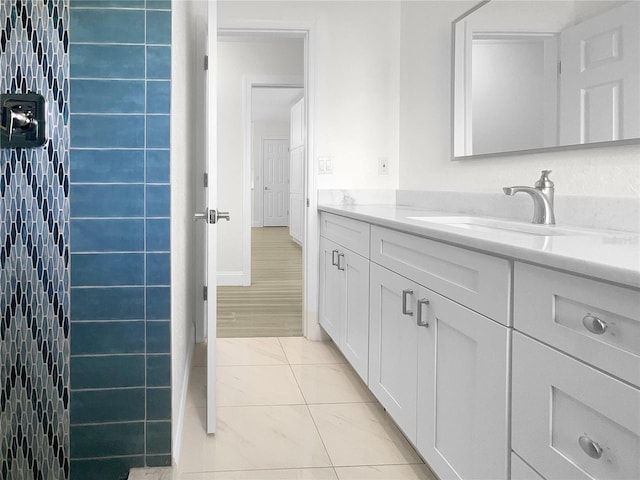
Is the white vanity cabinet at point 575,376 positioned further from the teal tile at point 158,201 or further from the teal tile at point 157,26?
the teal tile at point 157,26

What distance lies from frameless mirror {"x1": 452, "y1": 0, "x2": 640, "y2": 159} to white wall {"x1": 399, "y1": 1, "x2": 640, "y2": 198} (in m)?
0.06

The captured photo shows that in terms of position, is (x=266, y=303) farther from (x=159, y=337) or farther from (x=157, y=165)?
(x=157, y=165)

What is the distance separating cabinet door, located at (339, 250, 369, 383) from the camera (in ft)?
8.91

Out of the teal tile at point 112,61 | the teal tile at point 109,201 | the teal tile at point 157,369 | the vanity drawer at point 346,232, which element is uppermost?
the teal tile at point 112,61

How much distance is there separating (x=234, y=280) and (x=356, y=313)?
3.06 m

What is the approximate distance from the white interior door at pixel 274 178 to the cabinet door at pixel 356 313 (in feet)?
35.4

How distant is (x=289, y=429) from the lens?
2.49 meters

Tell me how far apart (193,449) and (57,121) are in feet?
4.04

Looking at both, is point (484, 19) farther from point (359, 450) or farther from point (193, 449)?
point (193, 449)

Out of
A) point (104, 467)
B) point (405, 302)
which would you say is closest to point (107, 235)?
point (104, 467)

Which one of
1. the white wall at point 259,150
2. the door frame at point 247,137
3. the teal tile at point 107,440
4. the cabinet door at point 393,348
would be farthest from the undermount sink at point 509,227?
the white wall at point 259,150

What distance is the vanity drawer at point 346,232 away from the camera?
2.74 meters

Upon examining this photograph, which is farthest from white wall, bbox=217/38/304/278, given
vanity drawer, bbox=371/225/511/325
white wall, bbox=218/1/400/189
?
vanity drawer, bbox=371/225/511/325

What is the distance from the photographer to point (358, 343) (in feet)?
9.37
